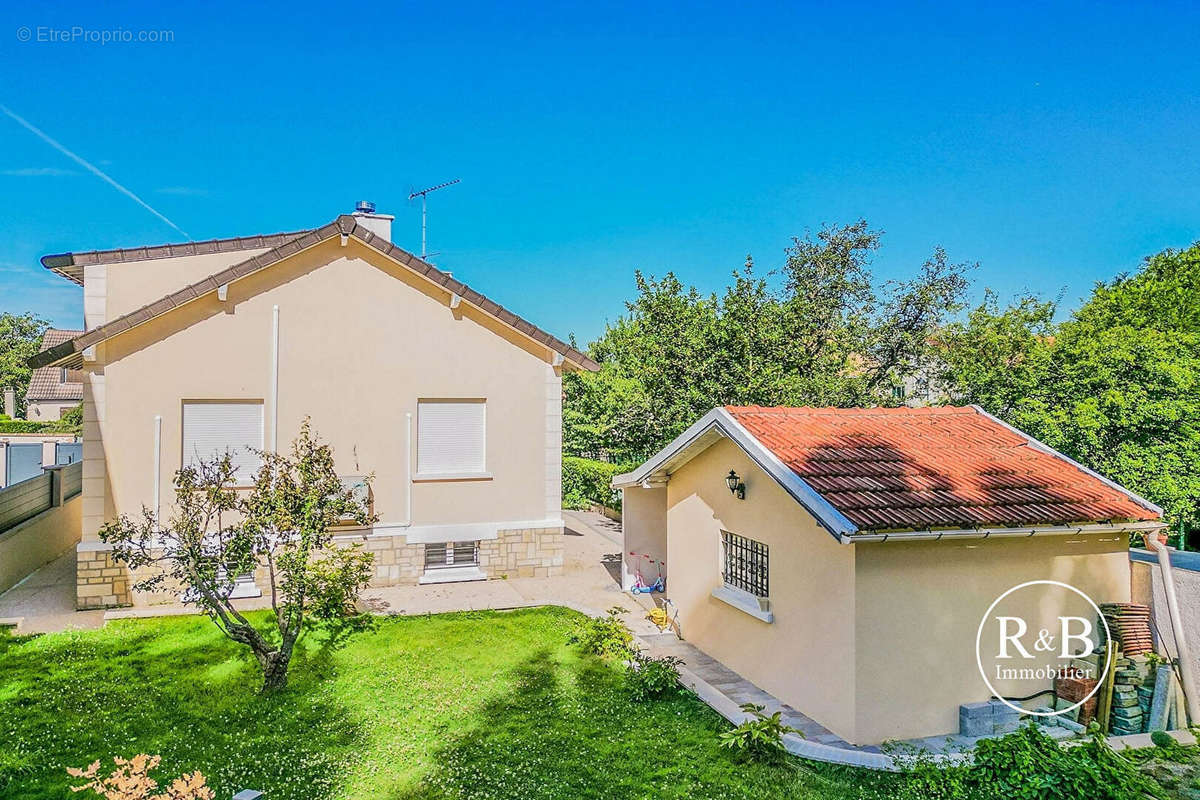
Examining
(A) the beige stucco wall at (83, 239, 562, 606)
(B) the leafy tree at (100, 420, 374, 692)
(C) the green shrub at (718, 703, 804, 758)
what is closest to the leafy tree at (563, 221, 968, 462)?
(A) the beige stucco wall at (83, 239, 562, 606)

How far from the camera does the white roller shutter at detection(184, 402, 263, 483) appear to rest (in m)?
14.9

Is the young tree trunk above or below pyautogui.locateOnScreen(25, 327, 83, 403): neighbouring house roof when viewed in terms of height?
below

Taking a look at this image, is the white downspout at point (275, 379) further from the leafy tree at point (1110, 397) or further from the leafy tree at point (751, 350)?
the leafy tree at point (1110, 397)

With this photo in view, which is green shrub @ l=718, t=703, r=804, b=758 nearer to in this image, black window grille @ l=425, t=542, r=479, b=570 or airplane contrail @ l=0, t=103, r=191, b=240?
black window grille @ l=425, t=542, r=479, b=570

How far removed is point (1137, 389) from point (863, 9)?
465 inches

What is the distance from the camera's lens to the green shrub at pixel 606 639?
1159 cm

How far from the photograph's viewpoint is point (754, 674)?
1029 cm

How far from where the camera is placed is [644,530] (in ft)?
53.1

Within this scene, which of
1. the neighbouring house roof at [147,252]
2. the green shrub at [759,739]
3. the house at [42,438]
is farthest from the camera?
the house at [42,438]

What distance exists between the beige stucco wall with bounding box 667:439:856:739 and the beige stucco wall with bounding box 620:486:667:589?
2.65 metres

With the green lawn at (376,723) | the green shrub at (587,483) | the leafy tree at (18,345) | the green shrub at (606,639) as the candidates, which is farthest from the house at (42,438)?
the green shrub at (587,483)

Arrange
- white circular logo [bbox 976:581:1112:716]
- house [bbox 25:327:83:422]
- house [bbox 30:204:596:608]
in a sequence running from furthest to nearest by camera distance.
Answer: house [bbox 25:327:83:422] → house [bbox 30:204:596:608] → white circular logo [bbox 976:581:1112:716]

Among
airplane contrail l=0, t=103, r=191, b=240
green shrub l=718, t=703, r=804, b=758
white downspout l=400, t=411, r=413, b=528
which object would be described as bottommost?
green shrub l=718, t=703, r=804, b=758

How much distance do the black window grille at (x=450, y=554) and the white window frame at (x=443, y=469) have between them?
66.7 inches
